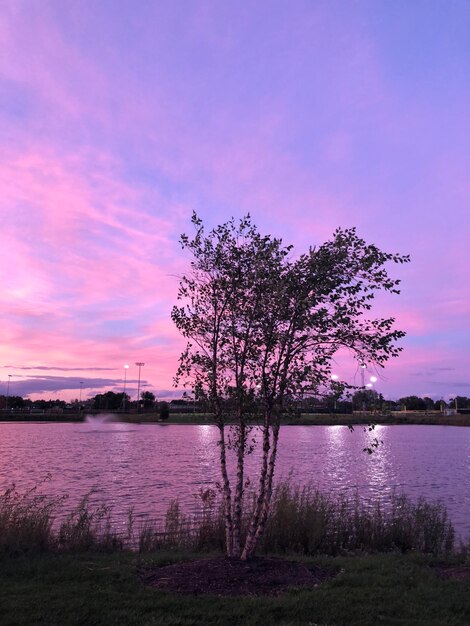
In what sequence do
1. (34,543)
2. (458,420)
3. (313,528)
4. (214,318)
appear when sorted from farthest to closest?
(458,420) → (313,528) → (34,543) → (214,318)

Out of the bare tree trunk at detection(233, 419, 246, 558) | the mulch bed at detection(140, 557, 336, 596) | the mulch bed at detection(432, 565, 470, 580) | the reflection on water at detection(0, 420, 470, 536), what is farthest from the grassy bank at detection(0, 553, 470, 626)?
the reflection on water at detection(0, 420, 470, 536)

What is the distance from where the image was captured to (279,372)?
10.4 m

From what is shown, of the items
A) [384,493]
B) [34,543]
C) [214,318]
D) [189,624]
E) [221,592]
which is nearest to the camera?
[189,624]

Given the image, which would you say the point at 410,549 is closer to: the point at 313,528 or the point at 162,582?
the point at 313,528

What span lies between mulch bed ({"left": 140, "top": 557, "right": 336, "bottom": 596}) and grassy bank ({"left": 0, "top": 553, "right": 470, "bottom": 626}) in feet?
1.16

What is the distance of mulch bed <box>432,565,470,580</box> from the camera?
9914mm

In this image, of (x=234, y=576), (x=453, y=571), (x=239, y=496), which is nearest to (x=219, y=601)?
(x=234, y=576)

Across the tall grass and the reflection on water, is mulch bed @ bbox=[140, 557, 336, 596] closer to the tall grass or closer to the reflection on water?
the tall grass

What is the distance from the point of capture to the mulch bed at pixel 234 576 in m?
8.86

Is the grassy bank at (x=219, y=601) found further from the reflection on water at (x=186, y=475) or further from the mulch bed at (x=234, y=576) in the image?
the reflection on water at (x=186, y=475)

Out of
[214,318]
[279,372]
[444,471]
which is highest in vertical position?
[214,318]

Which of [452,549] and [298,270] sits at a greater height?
[298,270]

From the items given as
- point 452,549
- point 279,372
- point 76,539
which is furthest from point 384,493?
point 279,372

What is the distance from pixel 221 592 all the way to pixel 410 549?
299 inches
